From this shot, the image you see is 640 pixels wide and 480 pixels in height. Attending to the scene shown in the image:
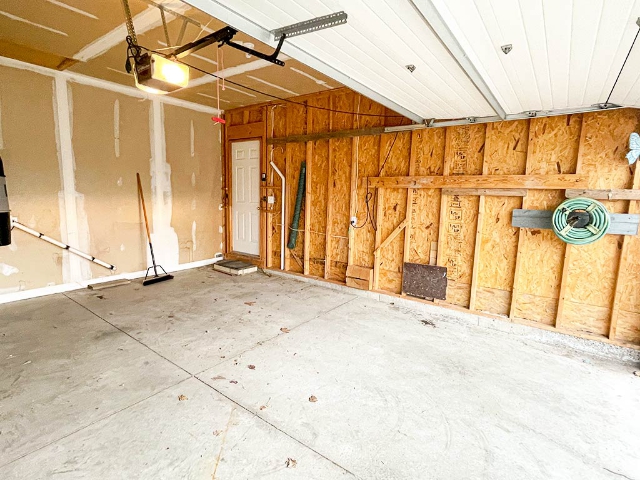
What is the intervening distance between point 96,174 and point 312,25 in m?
4.27

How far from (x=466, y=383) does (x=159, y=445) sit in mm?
2195

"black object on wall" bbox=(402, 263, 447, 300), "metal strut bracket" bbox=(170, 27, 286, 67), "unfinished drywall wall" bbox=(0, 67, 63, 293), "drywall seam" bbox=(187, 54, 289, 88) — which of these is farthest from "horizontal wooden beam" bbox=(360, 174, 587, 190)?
"unfinished drywall wall" bbox=(0, 67, 63, 293)

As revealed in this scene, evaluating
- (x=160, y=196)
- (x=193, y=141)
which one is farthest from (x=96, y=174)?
(x=193, y=141)

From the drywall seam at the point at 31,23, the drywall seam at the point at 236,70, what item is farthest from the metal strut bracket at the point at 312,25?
the drywall seam at the point at 31,23

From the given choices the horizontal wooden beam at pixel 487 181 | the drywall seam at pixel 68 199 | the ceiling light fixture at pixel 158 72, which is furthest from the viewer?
the drywall seam at pixel 68 199

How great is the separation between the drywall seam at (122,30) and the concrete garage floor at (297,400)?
2929 millimetres

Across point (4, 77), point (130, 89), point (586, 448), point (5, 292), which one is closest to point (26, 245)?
point (5, 292)

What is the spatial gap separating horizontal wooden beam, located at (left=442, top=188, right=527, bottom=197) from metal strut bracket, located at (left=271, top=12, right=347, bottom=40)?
2.64 meters

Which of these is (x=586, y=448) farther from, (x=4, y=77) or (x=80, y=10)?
(x=4, y=77)

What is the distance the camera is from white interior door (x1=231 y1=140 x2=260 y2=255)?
580 cm

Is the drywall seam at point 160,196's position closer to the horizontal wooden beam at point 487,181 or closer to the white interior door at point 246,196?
the white interior door at point 246,196

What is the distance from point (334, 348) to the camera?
9.84ft

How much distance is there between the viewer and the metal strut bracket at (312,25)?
1.69 meters

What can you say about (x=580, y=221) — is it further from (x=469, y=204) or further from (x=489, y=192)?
(x=469, y=204)
